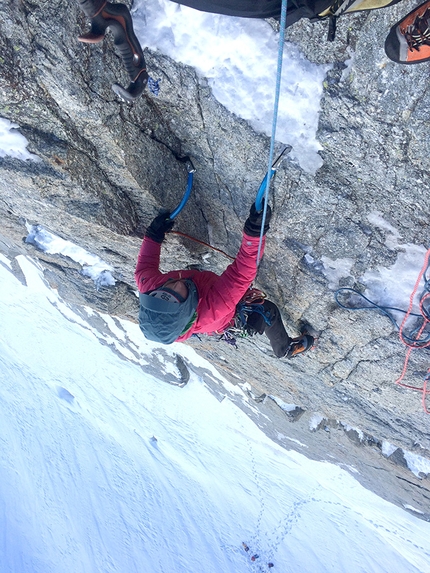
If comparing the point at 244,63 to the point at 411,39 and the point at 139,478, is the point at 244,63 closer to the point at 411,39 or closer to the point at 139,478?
the point at 411,39

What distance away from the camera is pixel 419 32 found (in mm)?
1769

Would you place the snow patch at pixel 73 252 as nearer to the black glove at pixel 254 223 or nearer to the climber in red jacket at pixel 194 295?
the climber in red jacket at pixel 194 295

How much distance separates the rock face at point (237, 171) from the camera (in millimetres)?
2213

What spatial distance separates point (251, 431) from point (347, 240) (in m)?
5.92

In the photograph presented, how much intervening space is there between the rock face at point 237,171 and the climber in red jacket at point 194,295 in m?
0.35

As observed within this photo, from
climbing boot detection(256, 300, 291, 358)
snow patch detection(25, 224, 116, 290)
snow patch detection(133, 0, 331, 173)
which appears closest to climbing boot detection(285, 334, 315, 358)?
climbing boot detection(256, 300, 291, 358)

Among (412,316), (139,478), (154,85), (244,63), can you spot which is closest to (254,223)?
(244,63)

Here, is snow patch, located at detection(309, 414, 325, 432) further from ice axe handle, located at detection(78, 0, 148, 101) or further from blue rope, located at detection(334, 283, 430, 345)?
ice axe handle, located at detection(78, 0, 148, 101)

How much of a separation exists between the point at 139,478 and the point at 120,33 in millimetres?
10595

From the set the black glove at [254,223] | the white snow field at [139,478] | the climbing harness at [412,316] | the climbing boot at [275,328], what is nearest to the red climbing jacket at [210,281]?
the black glove at [254,223]

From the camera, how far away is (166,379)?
8.21 m

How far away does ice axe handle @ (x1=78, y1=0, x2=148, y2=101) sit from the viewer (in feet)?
6.23

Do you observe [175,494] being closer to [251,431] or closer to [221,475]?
[221,475]

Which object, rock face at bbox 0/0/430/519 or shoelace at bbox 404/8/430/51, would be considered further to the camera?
rock face at bbox 0/0/430/519
